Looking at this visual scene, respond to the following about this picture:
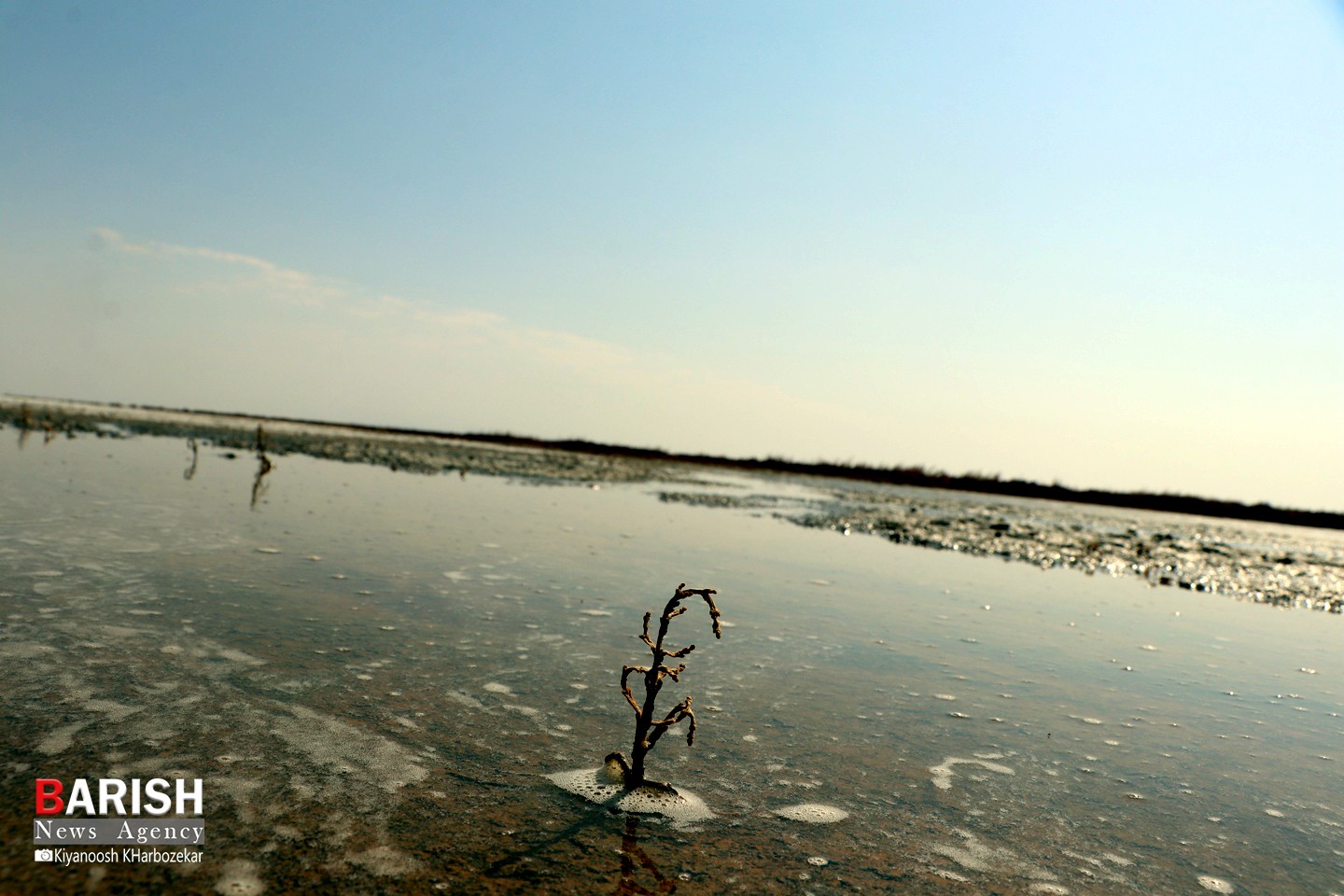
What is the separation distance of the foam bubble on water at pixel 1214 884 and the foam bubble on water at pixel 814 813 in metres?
1.60

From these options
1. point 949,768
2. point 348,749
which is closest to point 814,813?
point 949,768

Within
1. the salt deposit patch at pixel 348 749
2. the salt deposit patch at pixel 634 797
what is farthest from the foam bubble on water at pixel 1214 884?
the salt deposit patch at pixel 348 749

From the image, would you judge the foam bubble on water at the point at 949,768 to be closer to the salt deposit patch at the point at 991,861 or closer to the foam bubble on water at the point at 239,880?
the salt deposit patch at the point at 991,861

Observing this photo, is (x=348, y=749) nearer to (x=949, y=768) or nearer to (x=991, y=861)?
(x=991, y=861)

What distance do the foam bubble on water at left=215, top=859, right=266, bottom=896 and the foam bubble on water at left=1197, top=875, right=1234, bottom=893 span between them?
3.99 metres

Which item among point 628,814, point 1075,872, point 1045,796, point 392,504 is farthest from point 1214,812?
point 392,504

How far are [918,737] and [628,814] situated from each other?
7.78ft

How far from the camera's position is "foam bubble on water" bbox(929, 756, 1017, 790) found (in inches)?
177

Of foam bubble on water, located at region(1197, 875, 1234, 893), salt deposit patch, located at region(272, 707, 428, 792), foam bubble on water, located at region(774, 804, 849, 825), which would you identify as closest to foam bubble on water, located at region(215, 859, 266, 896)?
salt deposit patch, located at region(272, 707, 428, 792)

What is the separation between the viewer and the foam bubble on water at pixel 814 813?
3848 millimetres

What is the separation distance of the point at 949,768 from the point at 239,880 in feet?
12.3

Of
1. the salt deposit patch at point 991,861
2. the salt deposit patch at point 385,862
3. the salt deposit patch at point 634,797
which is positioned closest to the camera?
the salt deposit patch at point 385,862

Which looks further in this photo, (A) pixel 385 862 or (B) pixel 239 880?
(A) pixel 385 862

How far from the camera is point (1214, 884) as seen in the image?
3.61 meters
